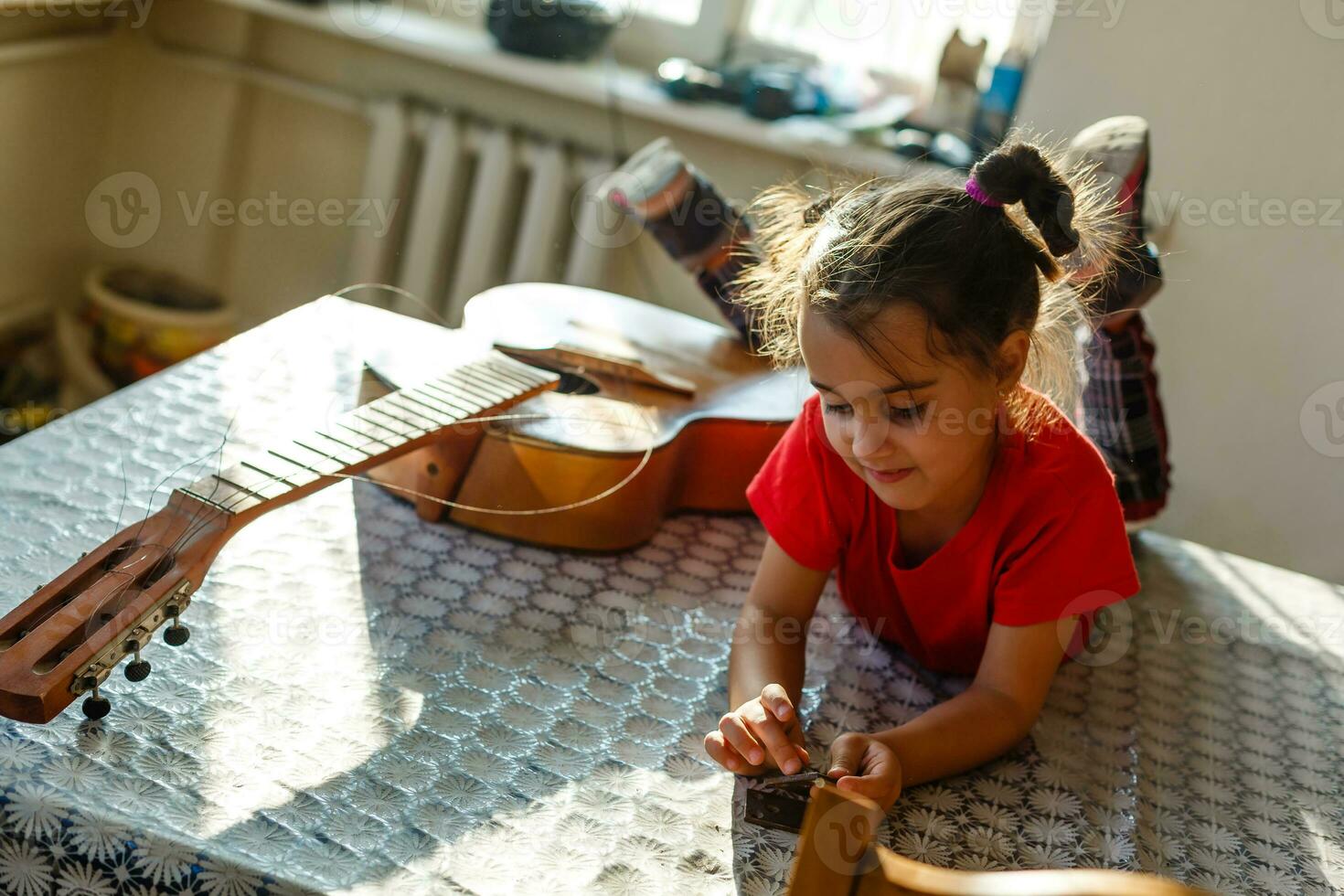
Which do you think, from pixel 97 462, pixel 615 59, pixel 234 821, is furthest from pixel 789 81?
pixel 234 821

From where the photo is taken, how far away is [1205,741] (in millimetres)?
979

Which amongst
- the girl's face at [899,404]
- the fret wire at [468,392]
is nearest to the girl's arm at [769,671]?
the girl's face at [899,404]

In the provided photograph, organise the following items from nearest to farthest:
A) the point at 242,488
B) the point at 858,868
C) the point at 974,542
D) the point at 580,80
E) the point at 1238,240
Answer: the point at 858,868 < the point at 242,488 < the point at 974,542 < the point at 1238,240 < the point at 580,80

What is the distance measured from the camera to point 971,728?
0.86 metres

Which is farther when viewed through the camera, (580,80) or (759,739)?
(580,80)

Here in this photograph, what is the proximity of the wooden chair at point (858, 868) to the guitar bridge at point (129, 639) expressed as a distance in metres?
0.41

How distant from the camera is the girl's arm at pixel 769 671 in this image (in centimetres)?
80

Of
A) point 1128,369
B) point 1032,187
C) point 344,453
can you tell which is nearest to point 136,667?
point 344,453

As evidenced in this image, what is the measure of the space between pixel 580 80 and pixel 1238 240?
1.09 metres

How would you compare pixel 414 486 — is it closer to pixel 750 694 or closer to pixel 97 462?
pixel 97 462

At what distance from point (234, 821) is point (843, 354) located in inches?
18.6

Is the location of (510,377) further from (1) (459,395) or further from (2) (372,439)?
(2) (372,439)

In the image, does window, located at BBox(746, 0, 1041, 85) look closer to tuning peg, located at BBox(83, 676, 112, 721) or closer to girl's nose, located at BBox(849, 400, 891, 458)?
girl's nose, located at BBox(849, 400, 891, 458)

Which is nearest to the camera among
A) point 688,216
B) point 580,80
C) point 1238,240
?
point 688,216
